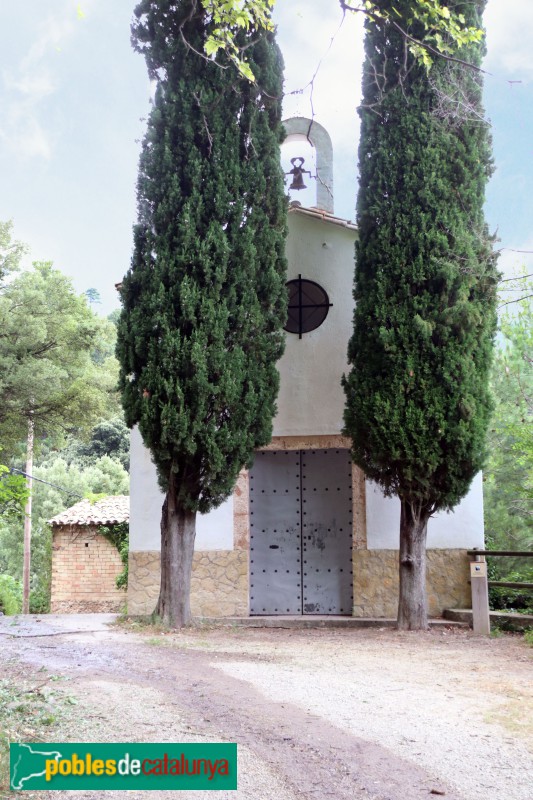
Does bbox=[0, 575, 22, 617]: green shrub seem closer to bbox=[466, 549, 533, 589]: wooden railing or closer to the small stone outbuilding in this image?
the small stone outbuilding

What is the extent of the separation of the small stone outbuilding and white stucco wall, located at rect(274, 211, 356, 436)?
8034 mm

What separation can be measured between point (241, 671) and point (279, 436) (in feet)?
16.3

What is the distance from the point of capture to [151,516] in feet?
35.6

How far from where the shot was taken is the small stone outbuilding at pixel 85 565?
57.7 feet

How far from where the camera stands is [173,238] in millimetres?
9312

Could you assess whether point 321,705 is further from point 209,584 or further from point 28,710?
point 209,584

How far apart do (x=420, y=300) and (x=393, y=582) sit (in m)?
3.98

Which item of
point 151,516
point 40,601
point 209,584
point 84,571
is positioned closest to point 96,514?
point 84,571

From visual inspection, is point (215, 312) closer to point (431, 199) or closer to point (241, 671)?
point (431, 199)

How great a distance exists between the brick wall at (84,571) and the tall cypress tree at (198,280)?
8932mm

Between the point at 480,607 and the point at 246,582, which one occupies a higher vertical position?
the point at 246,582

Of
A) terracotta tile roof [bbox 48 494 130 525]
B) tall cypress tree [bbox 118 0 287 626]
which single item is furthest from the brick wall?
tall cypress tree [bbox 118 0 287 626]

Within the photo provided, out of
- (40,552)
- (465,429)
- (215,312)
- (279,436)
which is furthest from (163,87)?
(40,552)

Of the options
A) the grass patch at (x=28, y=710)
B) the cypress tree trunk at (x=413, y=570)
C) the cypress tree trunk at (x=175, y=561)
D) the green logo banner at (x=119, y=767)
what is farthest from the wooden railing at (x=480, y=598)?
the green logo banner at (x=119, y=767)
